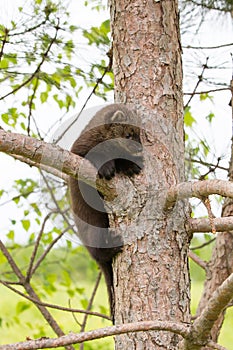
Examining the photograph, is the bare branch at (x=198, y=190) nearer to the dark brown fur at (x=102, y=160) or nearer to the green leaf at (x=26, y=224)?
the dark brown fur at (x=102, y=160)

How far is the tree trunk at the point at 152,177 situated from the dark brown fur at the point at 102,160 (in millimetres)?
161

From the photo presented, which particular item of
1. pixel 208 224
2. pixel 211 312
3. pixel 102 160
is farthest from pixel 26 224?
pixel 211 312

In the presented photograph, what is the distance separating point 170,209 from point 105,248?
38 cm

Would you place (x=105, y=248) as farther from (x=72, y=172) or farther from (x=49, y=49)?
(x=49, y=49)

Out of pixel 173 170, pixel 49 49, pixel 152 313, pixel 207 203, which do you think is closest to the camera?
pixel 207 203

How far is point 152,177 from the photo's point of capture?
206 centimetres

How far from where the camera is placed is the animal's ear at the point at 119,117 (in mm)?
2466

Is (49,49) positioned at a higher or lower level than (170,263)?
higher

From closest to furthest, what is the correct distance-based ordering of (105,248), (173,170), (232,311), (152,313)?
(152,313) → (173,170) → (105,248) → (232,311)

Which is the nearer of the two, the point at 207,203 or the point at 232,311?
the point at 207,203

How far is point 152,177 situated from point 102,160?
43 cm

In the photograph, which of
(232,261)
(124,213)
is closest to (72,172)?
(124,213)

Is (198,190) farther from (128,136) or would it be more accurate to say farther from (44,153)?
(128,136)

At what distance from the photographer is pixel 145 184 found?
6.72ft
